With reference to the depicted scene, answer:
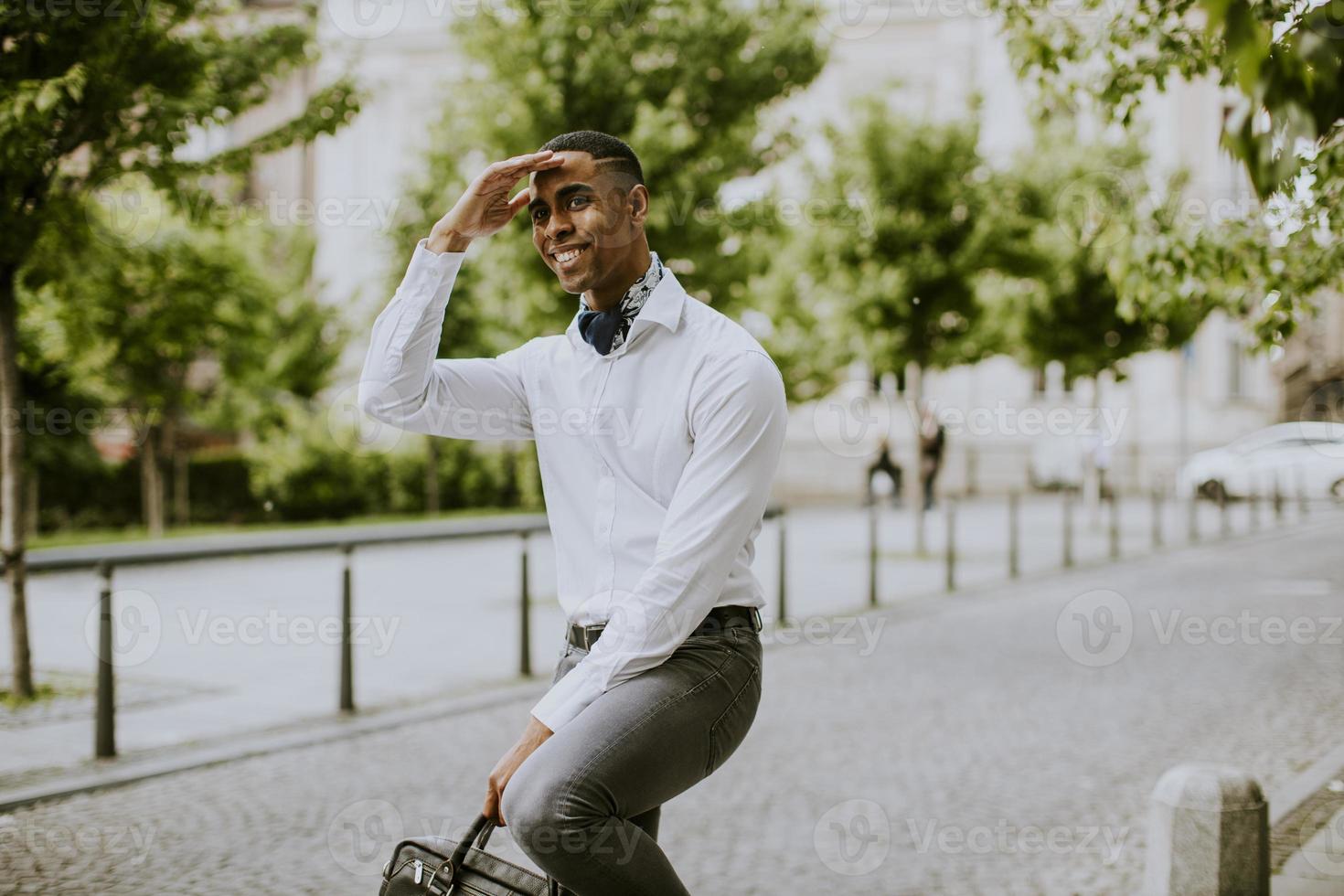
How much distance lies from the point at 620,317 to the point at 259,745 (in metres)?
4.89

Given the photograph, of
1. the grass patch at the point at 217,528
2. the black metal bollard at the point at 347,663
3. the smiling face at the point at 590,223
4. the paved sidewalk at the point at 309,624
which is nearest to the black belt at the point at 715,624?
the smiling face at the point at 590,223

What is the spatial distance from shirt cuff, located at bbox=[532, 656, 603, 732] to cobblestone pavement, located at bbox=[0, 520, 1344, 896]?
2.40 metres

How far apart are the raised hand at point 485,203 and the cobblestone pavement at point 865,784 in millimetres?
2731

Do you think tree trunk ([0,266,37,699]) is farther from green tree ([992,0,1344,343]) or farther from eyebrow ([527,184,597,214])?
eyebrow ([527,184,597,214])

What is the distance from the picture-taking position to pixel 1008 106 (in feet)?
118

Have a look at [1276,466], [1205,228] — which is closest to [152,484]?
[1205,228]

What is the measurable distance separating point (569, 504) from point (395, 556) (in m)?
15.4

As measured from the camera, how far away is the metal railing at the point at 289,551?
20.4 feet


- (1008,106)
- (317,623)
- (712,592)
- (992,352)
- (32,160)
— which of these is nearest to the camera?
(712,592)

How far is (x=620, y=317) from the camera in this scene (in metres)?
2.49

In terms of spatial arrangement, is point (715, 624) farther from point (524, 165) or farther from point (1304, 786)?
point (1304, 786)

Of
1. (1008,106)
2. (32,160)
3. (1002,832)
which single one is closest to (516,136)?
(32,160)

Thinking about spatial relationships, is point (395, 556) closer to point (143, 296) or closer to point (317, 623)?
point (317, 623)

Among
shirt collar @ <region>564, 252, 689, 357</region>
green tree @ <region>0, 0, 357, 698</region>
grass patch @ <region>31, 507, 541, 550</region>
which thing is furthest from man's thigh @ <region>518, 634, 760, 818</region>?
grass patch @ <region>31, 507, 541, 550</region>
